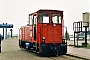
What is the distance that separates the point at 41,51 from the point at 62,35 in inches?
88.0

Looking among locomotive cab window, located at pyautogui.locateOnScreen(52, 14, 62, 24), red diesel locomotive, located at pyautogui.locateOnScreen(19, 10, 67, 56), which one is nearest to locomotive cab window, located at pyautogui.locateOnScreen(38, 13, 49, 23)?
red diesel locomotive, located at pyautogui.locateOnScreen(19, 10, 67, 56)

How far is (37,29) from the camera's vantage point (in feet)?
63.1

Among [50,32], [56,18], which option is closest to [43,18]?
[56,18]

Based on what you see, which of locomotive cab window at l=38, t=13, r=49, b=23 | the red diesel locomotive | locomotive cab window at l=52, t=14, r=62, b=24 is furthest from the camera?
locomotive cab window at l=52, t=14, r=62, b=24

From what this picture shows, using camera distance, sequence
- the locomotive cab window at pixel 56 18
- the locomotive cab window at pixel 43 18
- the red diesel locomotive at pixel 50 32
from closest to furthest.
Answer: the red diesel locomotive at pixel 50 32 < the locomotive cab window at pixel 43 18 < the locomotive cab window at pixel 56 18

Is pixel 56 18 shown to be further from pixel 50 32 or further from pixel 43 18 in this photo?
pixel 50 32

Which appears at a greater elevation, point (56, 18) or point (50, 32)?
point (56, 18)

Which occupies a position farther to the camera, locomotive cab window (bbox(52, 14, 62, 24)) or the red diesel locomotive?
locomotive cab window (bbox(52, 14, 62, 24))

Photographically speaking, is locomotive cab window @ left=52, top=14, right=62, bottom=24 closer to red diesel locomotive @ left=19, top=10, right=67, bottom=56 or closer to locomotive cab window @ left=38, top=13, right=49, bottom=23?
red diesel locomotive @ left=19, top=10, right=67, bottom=56

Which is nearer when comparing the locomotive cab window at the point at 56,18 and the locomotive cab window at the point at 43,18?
the locomotive cab window at the point at 43,18

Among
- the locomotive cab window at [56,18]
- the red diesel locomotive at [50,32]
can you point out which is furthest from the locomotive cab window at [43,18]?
the locomotive cab window at [56,18]

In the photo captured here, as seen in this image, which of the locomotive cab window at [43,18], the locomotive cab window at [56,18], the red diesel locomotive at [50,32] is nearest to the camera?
the red diesel locomotive at [50,32]

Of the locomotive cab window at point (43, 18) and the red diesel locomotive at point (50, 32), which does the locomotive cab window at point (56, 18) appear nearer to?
the red diesel locomotive at point (50, 32)

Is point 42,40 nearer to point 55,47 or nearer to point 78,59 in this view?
point 55,47
